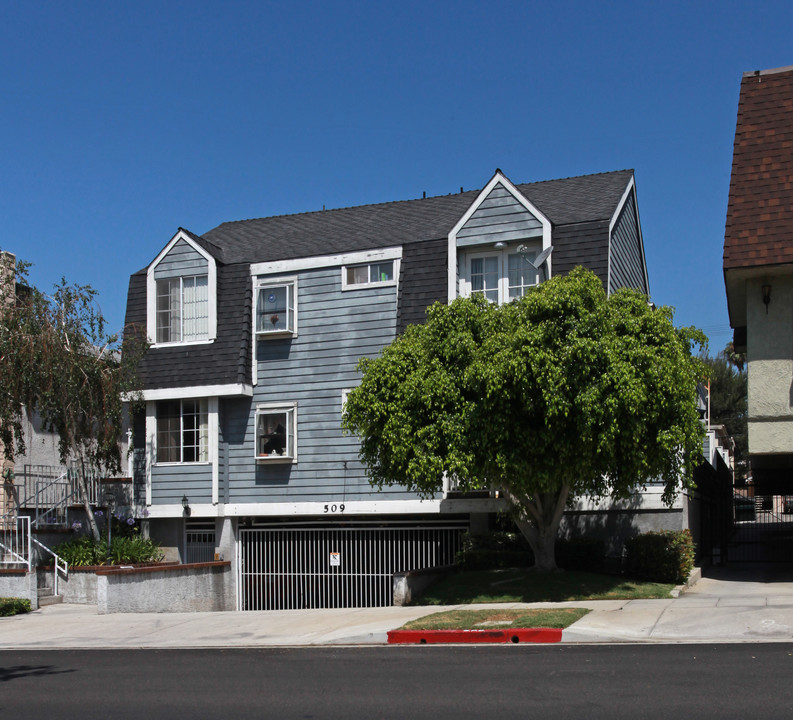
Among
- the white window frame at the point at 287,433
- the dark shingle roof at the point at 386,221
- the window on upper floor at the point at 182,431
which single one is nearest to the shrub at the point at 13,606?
the window on upper floor at the point at 182,431

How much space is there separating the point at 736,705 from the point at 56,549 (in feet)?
61.0

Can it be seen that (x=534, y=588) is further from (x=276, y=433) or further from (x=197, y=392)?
(x=197, y=392)

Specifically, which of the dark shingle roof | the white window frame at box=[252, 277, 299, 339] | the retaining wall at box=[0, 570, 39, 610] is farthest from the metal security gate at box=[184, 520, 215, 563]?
the dark shingle roof

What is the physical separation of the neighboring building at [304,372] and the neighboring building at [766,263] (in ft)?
12.3

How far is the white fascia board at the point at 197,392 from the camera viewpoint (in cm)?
2400

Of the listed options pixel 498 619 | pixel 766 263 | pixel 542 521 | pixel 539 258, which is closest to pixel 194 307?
pixel 539 258

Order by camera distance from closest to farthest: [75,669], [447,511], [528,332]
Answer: [75,669] < [528,332] < [447,511]

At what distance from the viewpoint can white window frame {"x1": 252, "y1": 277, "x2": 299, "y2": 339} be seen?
24.2m

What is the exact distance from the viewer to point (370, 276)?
2391 cm

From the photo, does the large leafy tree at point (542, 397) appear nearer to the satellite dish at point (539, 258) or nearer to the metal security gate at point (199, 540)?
the satellite dish at point (539, 258)

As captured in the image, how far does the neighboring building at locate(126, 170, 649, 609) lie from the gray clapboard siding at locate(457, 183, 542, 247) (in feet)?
0.11

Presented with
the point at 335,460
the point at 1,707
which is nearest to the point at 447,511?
the point at 335,460

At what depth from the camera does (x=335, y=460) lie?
23750 millimetres

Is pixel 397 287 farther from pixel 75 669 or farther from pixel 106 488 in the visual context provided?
pixel 75 669
